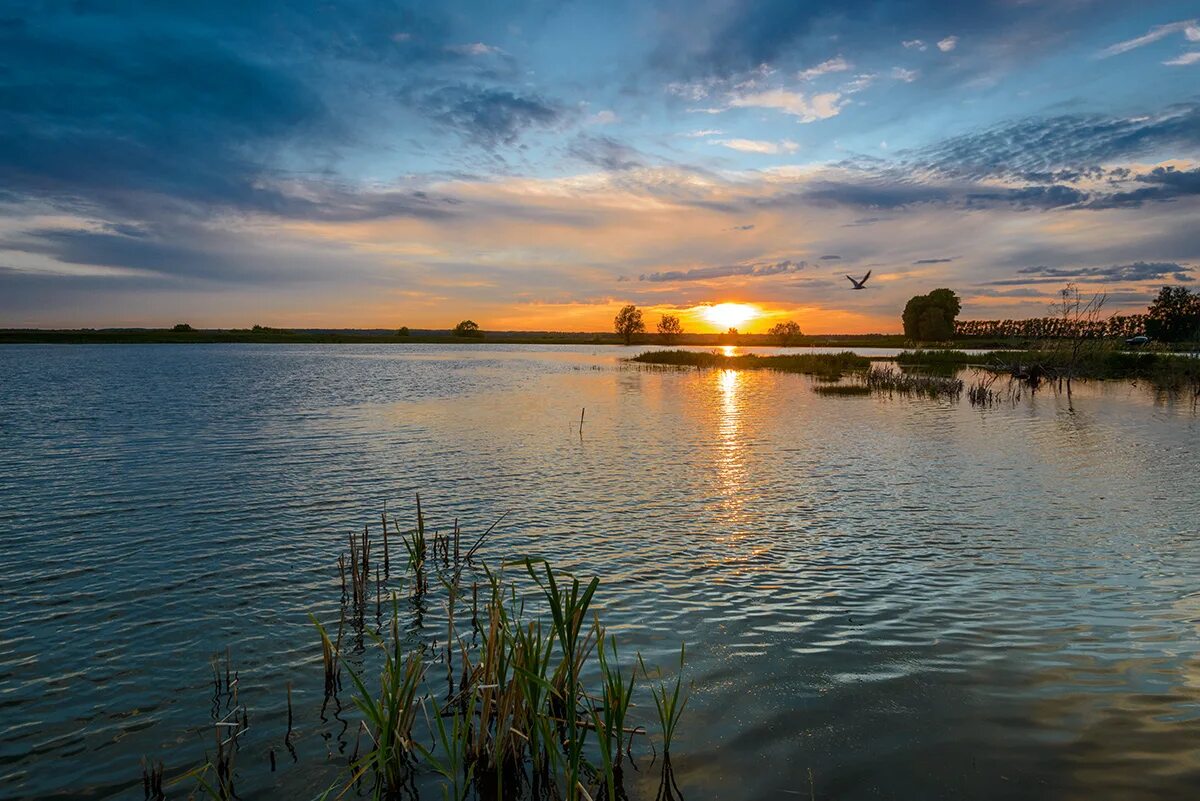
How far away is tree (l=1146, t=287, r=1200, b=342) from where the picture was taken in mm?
104438

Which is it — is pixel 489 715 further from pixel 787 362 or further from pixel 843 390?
pixel 787 362

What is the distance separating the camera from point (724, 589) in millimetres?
13695

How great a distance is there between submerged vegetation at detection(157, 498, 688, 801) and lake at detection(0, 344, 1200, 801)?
1.33 ft

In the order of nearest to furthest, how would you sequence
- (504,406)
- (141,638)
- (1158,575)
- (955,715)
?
(955,715)
(141,638)
(1158,575)
(504,406)

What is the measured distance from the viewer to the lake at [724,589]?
8.06 metres

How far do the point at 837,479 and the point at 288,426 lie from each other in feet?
93.2

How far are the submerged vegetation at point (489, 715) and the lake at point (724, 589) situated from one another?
407 mm

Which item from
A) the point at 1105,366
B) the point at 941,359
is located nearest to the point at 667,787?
the point at 1105,366

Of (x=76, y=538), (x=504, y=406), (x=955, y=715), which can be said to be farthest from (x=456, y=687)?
(x=504, y=406)

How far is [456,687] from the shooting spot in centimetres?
975

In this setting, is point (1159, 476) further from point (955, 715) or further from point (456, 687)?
point (456, 687)

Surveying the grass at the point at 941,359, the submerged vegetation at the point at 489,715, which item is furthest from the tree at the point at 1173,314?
the submerged vegetation at the point at 489,715

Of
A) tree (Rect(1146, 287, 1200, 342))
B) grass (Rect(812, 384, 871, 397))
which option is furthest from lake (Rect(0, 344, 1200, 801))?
tree (Rect(1146, 287, 1200, 342))

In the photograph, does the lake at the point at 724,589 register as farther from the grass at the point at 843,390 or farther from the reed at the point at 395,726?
the grass at the point at 843,390
